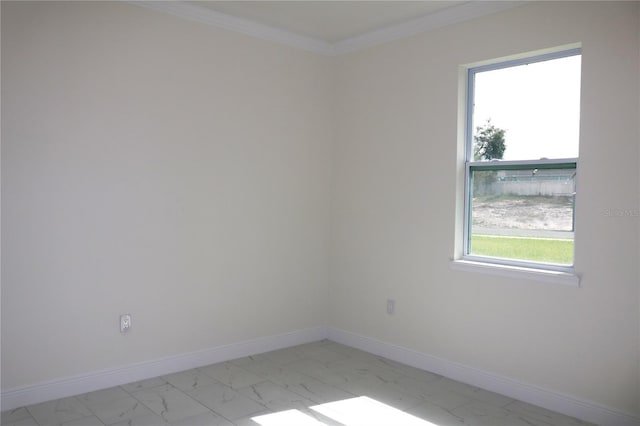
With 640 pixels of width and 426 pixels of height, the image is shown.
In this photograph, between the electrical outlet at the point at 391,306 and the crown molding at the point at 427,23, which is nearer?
the crown molding at the point at 427,23

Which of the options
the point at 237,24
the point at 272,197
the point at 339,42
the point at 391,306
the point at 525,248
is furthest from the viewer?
the point at 339,42

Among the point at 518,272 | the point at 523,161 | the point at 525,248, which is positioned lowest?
the point at 518,272

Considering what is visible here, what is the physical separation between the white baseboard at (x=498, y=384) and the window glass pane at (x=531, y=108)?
155 centimetres

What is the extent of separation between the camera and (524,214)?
3680 millimetres

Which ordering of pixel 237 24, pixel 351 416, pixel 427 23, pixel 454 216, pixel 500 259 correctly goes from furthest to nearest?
pixel 237 24
pixel 427 23
pixel 454 216
pixel 500 259
pixel 351 416

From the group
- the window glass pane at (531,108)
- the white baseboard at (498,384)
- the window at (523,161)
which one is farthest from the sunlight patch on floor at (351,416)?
the window glass pane at (531,108)

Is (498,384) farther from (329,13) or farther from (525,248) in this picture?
(329,13)

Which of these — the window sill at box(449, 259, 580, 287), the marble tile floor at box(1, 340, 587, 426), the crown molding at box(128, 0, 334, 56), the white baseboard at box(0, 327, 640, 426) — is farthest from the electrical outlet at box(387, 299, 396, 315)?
the crown molding at box(128, 0, 334, 56)

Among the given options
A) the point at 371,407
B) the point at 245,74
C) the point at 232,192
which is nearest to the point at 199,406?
the point at 371,407

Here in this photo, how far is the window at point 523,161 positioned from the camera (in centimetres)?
343

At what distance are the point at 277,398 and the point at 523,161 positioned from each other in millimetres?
2335

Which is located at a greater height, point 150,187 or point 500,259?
point 150,187

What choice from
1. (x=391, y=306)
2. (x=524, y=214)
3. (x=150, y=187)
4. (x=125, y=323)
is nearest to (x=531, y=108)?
(x=524, y=214)

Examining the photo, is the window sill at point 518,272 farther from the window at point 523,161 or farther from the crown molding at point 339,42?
the crown molding at point 339,42
